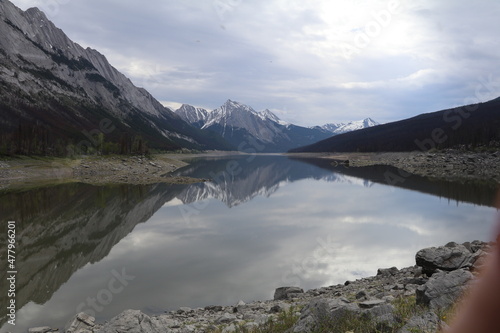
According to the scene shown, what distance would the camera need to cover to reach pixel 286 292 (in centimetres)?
1541

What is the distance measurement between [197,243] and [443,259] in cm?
1657

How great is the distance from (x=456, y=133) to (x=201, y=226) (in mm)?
129533

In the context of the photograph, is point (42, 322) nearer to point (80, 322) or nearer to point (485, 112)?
point (80, 322)

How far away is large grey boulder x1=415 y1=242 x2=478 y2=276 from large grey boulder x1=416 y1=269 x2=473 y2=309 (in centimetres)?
423

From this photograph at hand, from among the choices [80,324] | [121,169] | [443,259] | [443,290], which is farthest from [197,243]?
[121,169]

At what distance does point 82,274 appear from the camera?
1866 centimetres

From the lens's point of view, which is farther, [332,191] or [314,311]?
[332,191]

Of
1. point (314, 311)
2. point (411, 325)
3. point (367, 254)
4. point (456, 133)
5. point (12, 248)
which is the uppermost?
point (456, 133)

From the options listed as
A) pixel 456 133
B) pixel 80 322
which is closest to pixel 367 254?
pixel 80 322

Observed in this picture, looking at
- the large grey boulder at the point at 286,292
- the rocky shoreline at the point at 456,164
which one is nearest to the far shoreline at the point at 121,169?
the rocky shoreline at the point at 456,164

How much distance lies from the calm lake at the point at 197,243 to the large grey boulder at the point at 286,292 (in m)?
0.96

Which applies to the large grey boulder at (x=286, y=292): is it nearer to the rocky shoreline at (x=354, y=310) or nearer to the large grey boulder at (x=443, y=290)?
the rocky shoreline at (x=354, y=310)

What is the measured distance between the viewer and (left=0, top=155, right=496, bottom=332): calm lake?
15891mm

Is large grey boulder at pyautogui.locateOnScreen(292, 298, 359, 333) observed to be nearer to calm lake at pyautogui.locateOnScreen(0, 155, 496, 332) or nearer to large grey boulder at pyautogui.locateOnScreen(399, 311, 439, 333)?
large grey boulder at pyautogui.locateOnScreen(399, 311, 439, 333)
